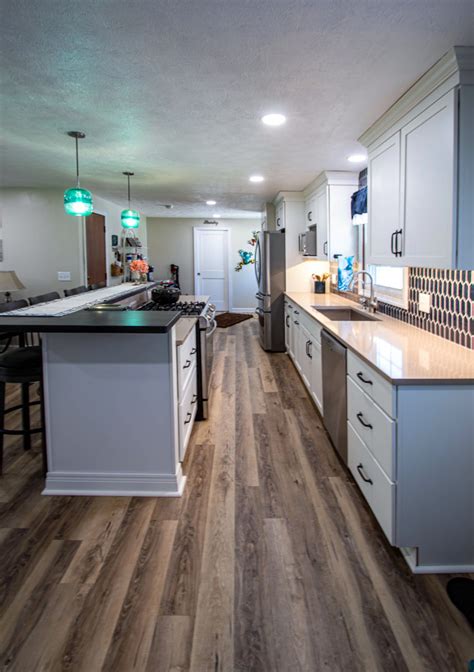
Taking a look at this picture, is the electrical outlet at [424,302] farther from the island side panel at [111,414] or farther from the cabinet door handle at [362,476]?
the island side panel at [111,414]

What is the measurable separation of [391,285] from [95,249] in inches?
179

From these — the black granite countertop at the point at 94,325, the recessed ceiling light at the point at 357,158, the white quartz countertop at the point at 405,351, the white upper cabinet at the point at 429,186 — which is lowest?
the white quartz countertop at the point at 405,351

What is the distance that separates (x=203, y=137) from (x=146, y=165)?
1.20m

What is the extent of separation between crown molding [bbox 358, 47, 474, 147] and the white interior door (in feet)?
24.6

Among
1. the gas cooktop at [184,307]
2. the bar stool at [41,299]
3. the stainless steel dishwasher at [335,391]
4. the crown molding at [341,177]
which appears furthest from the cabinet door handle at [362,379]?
the crown molding at [341,177]

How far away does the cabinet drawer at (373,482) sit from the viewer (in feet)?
6.44

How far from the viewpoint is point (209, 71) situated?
236 centimetres

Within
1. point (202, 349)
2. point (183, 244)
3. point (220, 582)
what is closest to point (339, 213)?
point (202, 349)

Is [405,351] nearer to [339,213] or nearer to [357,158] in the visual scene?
[357,158]

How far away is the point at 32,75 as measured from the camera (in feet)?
7.94

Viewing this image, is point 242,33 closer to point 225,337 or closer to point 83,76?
point 83,76

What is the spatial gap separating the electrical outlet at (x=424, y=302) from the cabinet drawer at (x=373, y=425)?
768 mm

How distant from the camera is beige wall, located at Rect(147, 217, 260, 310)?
10.4m

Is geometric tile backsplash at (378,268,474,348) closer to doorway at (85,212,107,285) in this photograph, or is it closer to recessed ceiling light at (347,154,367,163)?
recessed ceiling light at (347,154,367,163)
